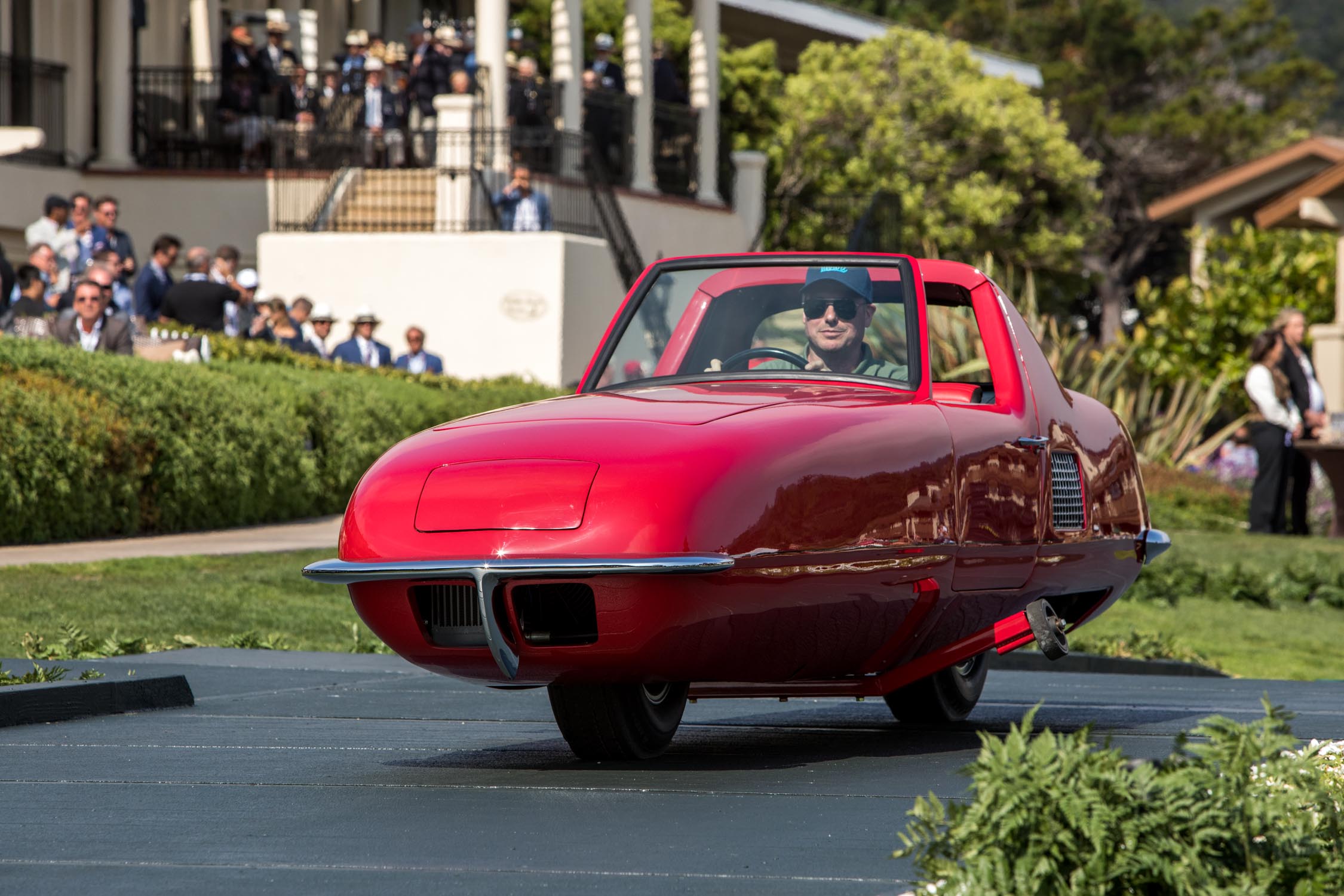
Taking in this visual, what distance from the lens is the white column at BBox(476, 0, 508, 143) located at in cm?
2877

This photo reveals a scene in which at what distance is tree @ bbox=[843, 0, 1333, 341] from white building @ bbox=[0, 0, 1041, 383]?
74.6 feet

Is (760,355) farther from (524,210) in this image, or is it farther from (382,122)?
(382,122)

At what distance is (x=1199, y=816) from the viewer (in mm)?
3648

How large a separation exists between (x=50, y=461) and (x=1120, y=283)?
150 feet

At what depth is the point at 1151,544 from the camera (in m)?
7.80

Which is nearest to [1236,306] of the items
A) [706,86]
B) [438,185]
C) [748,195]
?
[748,195]

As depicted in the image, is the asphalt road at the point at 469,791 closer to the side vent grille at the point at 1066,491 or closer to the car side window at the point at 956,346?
the side vent grille at the point at 1066,491

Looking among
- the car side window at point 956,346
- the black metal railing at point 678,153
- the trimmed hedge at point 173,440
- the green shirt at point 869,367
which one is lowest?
the trimmed hedge at point 173,440

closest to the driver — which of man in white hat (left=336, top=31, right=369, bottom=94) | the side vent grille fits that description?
the side vent grille

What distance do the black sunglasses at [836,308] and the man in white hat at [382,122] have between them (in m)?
22.5

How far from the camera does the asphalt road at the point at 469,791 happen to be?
180 inches

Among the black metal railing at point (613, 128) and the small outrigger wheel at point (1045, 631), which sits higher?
the black metal railing at point (613, 128)

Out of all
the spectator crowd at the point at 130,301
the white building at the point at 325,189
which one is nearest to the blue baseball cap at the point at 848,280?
the spectator crowd at the point at 130,301

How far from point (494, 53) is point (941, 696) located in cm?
2249
